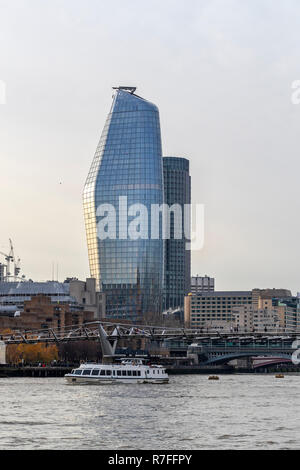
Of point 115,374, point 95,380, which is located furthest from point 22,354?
point 95,380

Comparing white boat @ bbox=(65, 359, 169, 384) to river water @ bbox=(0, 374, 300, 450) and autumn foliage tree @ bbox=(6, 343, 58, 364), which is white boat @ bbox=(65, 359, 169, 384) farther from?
autumn foliage tree @ bbox=(6, 343, 58, 364)

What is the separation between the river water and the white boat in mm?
26431

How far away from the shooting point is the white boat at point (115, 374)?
447 feet

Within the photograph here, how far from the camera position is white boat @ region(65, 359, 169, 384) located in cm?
13625

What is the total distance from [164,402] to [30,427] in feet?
99.3

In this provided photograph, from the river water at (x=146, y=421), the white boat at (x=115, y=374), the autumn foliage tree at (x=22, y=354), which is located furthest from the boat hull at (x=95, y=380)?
the autumn foliage tree at (x=22, y=354)

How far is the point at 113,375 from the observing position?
138 m

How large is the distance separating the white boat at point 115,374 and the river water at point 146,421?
26.4 meters

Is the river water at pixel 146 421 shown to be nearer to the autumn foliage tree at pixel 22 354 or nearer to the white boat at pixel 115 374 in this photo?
the white boat at pixel 115 374

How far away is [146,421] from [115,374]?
66.6m

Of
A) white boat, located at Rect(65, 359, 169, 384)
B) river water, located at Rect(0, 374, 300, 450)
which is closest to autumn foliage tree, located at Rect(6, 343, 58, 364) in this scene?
white boat, located at Rect(65, 359, 169, 384)
